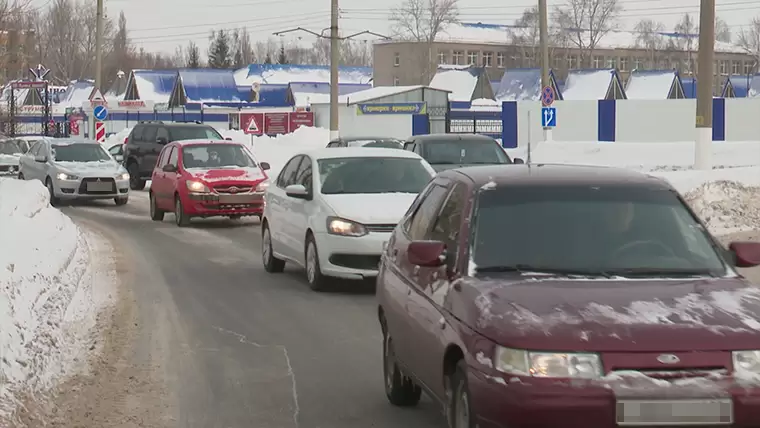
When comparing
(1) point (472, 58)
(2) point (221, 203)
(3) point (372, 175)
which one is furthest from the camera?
(1) point (472, 58)

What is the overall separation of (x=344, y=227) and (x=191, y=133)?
20169 millimetres

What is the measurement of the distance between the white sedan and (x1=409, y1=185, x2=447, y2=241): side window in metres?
5.06

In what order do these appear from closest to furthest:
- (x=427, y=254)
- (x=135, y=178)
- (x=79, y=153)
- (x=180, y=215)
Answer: (x=427, y=254) < (x=180, y=215) < (x=79, y=153) < (x=135, y=178)

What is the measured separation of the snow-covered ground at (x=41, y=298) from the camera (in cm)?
767

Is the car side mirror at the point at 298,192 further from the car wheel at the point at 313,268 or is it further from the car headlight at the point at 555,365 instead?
the car headlight at the point at 555,365

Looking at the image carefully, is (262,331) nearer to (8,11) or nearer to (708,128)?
(8,11)

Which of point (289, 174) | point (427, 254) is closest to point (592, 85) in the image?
point (289, 174)

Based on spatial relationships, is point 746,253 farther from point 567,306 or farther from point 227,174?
point 227,174

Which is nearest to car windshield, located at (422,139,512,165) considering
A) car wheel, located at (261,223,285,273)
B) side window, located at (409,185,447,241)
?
car wheel, located at (261,223,285,273)

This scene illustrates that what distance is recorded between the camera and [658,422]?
195 inches

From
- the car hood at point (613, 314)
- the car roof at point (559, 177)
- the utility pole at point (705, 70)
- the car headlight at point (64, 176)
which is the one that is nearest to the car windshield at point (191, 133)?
the car headlight at point (64, 176)

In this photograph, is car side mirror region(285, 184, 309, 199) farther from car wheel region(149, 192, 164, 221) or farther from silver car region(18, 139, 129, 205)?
silver car region(18, 139, 129, 205)

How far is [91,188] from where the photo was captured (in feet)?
90.7

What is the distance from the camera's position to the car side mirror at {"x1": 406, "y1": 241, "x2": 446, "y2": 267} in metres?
6.15
